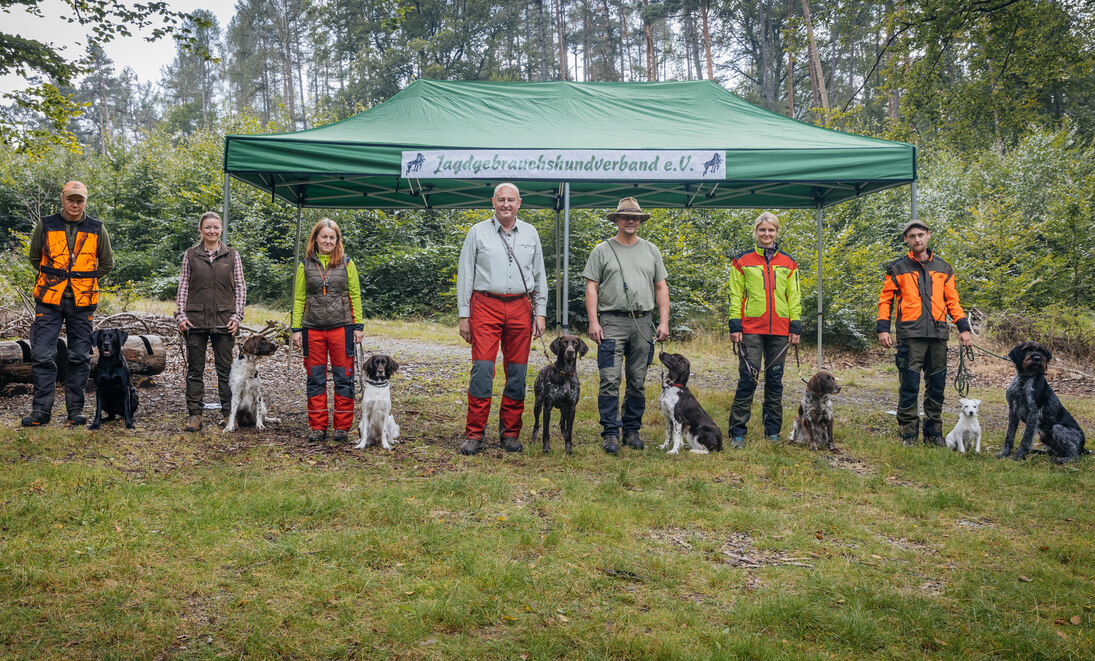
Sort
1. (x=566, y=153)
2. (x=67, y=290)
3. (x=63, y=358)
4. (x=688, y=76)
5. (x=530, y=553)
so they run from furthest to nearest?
(x=688, y=76) < (x=63, y=358) < (x=566, y=153) < (x=67, y=290) < (x=530, y=553)

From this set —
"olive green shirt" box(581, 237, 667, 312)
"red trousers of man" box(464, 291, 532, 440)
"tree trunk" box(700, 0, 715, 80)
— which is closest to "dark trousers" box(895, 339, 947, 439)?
"olive green shirt" box(581, 237, 667, 312)

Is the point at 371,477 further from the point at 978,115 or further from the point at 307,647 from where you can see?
the point at 978,115

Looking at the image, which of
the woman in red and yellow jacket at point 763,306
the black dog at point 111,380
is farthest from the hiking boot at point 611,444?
the black dog at point 111,380

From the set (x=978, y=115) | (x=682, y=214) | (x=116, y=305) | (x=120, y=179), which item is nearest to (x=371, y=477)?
(x=116, y=305)

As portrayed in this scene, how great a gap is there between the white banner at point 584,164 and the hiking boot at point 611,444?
224 centimetres

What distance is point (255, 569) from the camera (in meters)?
3.04

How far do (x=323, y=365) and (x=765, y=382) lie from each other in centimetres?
373

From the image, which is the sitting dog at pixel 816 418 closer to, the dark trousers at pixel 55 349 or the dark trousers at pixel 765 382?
the dark trousers at pixel 765 382

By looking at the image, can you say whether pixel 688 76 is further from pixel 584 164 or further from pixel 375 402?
pixel 375 402

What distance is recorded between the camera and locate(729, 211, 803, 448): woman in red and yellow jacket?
5562mm

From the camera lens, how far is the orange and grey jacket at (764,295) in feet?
18.3

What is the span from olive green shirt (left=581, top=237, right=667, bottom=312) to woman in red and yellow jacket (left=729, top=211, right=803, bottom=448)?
0.75 meters

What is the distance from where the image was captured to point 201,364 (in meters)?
5.79

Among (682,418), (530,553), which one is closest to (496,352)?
(682,418)
